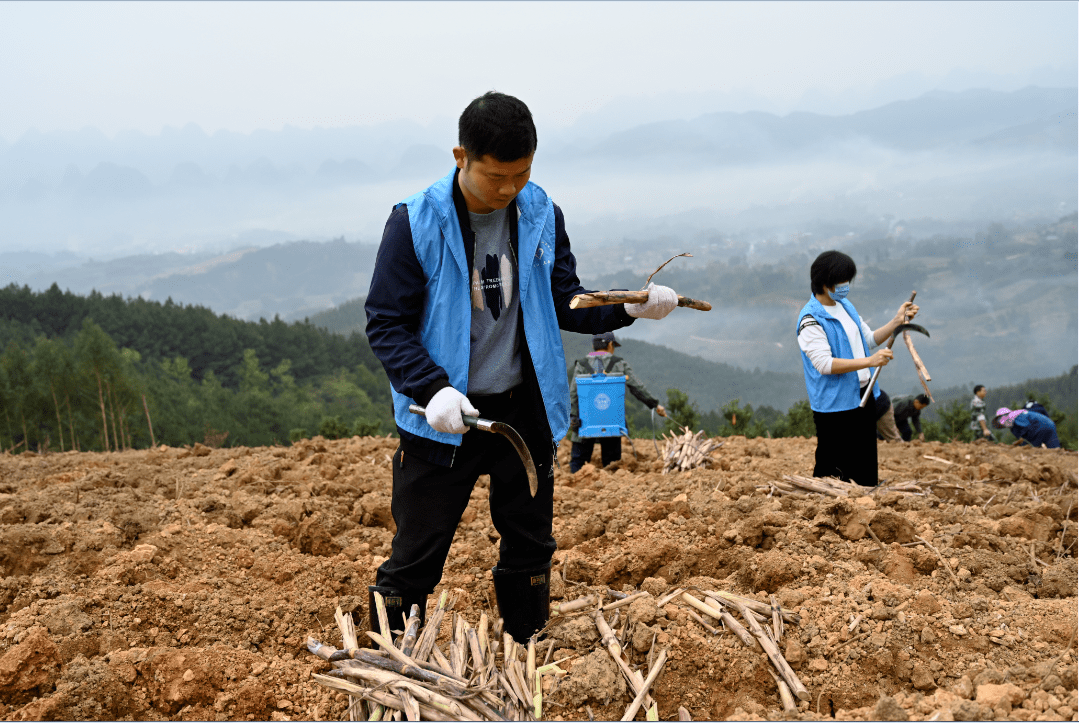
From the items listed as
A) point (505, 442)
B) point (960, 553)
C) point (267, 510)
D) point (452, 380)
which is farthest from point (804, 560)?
point (267, 510)

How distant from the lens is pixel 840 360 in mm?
4211

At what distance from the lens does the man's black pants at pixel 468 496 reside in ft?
8.52

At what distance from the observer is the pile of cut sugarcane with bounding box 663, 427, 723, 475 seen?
633cm

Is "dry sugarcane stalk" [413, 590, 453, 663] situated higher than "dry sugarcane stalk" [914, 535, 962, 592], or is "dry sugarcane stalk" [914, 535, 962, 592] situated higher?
"dry sugarcane stalk" [413, 590, 453, 663]

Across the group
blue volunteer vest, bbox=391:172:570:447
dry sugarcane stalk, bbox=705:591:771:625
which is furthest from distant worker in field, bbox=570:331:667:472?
blue volunteer vest, bbox=391:172:570:447

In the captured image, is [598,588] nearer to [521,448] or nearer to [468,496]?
[468,496]

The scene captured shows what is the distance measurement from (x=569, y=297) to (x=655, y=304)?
0.35 m

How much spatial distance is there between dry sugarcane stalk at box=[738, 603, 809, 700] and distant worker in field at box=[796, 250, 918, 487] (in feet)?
5.87

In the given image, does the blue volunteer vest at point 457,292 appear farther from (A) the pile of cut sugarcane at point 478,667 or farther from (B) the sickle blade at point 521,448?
(A) the pile of cut sugarcane at point 478,667

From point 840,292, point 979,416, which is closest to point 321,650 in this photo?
point 840,292

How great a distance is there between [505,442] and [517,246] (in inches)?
25.9

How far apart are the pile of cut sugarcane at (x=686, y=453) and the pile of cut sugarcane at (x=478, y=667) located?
3363 mm

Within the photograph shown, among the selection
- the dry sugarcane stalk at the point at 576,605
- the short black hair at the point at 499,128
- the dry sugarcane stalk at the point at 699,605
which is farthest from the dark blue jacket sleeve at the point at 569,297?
the dry sugarcane stalk at the point at 699,605

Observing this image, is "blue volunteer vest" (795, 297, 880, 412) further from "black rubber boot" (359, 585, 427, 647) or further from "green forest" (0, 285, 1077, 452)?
"green forest" (0, 285, 1077, 452)
